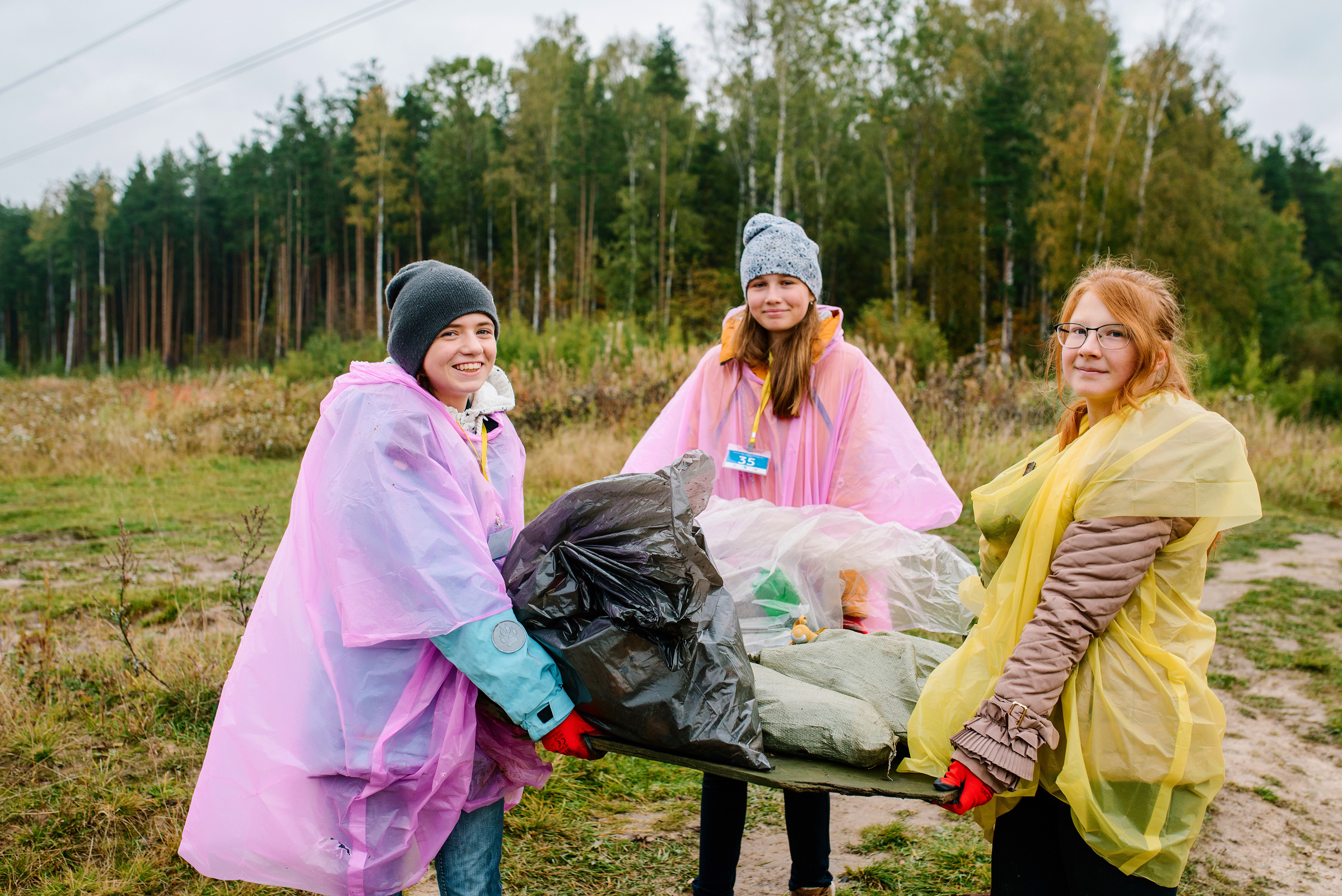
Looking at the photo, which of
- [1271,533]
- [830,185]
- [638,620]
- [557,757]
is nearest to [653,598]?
[638,620]

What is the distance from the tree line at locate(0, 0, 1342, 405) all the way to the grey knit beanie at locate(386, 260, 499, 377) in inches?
590

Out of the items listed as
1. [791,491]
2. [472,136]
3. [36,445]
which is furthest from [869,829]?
[472,136]

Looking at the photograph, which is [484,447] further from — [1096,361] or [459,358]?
[1096,361]

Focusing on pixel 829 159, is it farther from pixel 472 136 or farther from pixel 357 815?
pixel 357 815

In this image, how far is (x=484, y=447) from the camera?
6.24ft

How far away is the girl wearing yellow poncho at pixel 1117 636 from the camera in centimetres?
149

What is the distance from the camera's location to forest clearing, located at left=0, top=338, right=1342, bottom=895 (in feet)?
9.21

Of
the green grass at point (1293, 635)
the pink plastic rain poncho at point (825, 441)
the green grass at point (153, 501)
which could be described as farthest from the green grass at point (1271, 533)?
the green grass at point (153, 501)

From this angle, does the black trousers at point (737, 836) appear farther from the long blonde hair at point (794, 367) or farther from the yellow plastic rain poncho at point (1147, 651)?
the long blonde hair at point (794, 367)

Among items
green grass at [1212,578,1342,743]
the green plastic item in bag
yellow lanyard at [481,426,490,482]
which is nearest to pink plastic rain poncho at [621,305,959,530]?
the green plastic item in bag

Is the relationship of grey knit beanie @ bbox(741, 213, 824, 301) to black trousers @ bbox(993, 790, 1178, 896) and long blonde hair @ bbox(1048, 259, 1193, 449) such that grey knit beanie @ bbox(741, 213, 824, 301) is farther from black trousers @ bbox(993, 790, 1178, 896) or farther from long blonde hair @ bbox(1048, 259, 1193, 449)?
black trousers @ bbox(993, 790, 1178, 896)

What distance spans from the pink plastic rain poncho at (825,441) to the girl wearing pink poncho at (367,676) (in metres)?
0.90

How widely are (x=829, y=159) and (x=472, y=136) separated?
1427cm

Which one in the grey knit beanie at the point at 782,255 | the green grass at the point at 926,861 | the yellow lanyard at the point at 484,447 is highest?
the grey knit beanie at the point at 782,255
